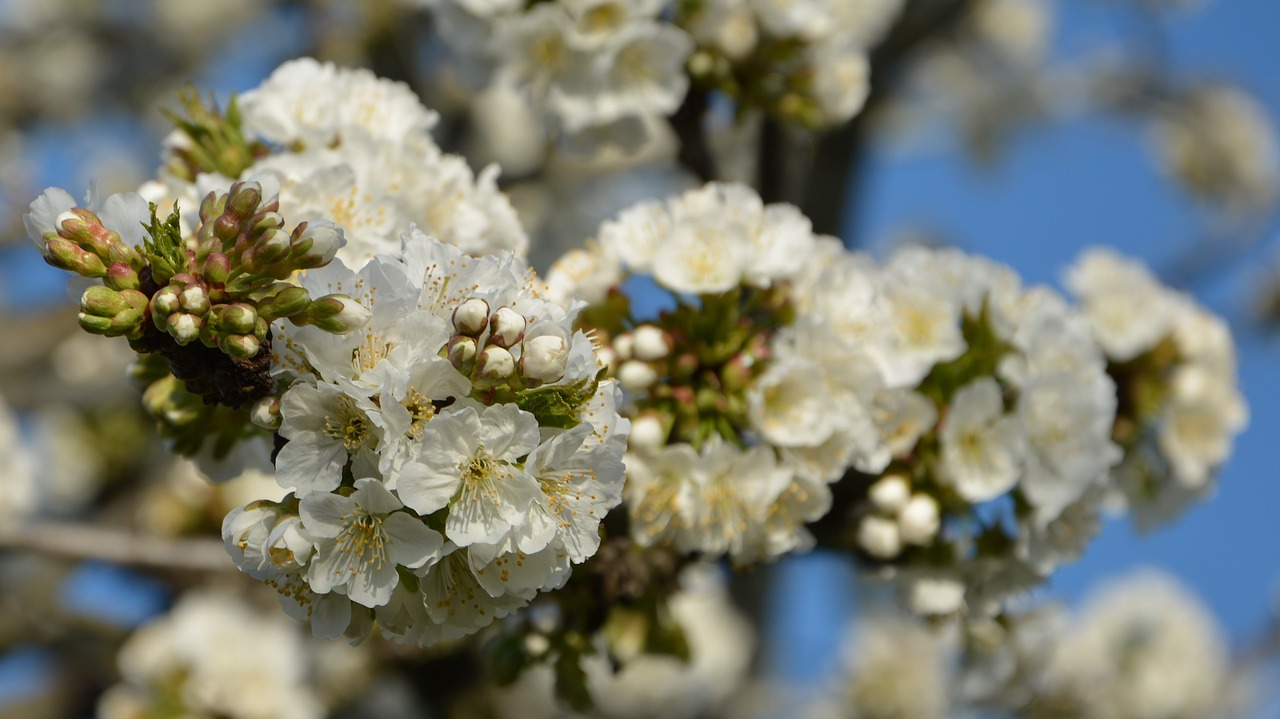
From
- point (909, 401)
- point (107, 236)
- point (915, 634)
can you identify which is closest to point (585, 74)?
point (909, 401)

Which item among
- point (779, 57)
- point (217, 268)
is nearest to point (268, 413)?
point (217, 268)

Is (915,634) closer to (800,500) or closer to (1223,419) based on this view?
(1223,419)

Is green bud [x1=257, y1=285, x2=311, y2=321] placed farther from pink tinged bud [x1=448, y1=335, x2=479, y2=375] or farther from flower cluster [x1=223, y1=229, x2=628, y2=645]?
pink tinged bud [x1=448, y1=335, x2=479, y2=375]

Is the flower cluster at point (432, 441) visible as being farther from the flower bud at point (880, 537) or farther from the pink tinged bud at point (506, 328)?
the flower bud at point (880, 537)

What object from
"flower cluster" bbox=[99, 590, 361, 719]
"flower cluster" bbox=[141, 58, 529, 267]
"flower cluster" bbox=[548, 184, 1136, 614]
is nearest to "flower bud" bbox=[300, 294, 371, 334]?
"flower cluster" bbox=[141, 58, 529, 267]

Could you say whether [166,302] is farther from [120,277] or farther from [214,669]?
[214,669]

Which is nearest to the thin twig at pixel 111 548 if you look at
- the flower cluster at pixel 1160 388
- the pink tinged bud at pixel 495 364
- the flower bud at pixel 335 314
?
the flower bud at pixel 335 314

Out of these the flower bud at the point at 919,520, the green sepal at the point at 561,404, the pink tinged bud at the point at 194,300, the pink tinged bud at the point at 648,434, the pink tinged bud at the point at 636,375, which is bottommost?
the pink tinged bud at the point at 194,300
